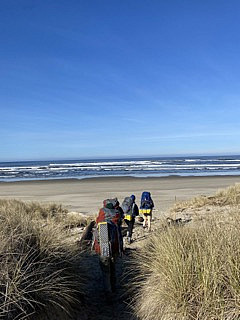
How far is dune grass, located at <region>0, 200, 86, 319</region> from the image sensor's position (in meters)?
3.99

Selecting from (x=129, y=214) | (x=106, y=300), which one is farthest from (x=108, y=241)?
(x=129, y=214)

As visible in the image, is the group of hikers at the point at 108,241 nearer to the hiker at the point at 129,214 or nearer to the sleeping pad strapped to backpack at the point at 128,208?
the hiker at the point at 129,214

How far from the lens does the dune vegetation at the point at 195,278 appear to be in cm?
426

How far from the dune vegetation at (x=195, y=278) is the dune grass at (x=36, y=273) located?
41.6 inches

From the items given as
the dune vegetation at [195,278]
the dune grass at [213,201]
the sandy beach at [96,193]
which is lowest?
the sandy beach at [96,193]

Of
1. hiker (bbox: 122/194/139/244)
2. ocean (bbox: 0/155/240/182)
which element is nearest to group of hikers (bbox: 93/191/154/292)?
hiker (bbox: 122/194/139/244)

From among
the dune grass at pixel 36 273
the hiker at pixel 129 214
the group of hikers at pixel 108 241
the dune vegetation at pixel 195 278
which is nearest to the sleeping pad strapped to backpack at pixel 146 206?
the hiker at pixel 129 214

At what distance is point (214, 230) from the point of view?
5156mm

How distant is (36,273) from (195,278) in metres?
2.05

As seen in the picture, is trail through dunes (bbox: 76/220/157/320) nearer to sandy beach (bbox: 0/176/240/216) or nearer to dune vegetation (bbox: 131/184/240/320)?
dune vegetation (bbox: 131/184/240/320)

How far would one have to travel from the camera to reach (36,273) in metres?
4.48

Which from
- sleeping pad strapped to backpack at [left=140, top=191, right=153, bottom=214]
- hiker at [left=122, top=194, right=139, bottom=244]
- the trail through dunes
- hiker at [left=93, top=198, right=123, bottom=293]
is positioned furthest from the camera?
sleeping pad strapped to backpack at [left=140, top=191, right=153, bottom=214]

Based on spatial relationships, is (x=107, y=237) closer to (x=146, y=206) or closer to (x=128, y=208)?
(x=128, y=208)

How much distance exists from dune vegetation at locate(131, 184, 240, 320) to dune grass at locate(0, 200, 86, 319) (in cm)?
106
